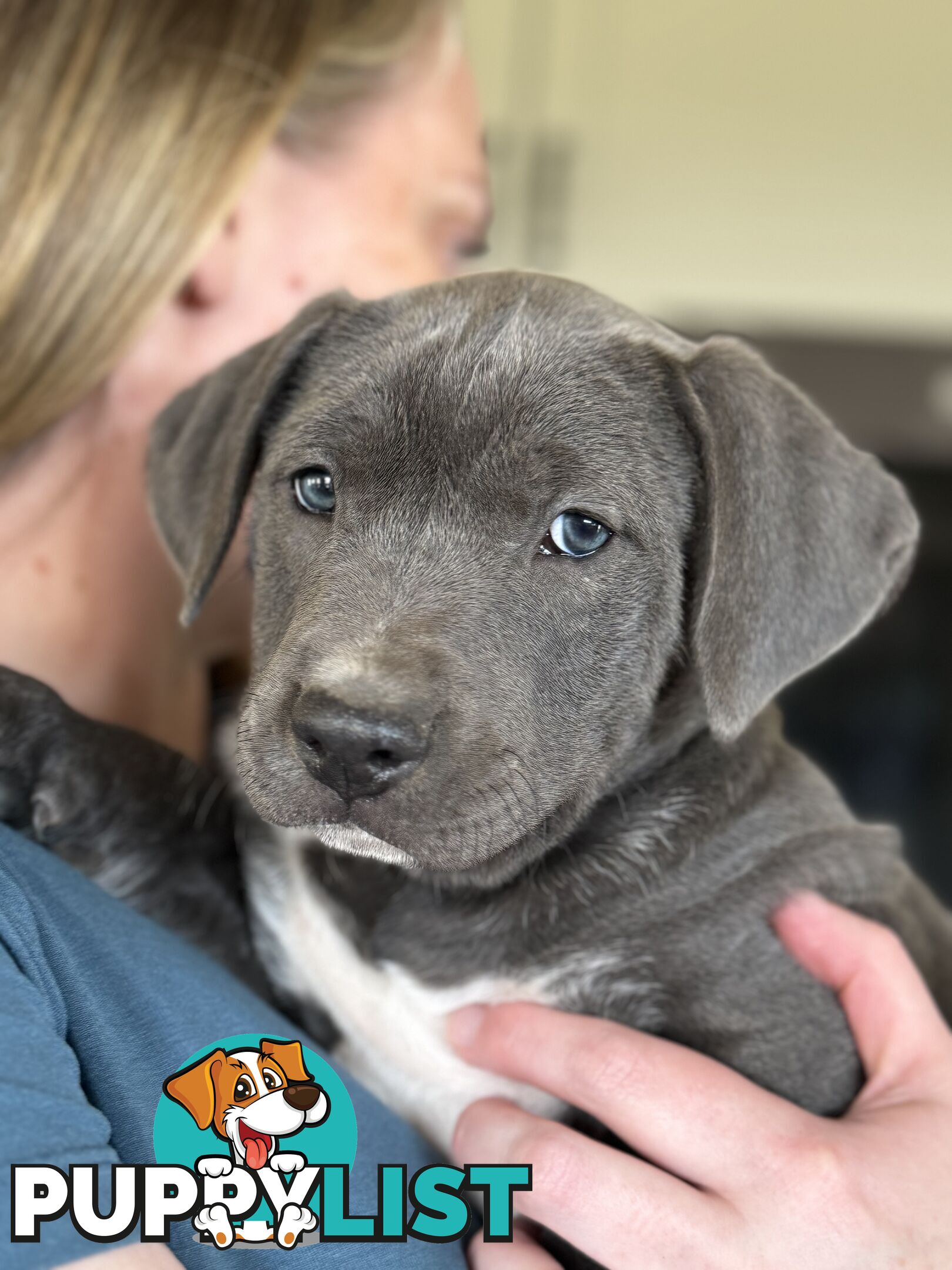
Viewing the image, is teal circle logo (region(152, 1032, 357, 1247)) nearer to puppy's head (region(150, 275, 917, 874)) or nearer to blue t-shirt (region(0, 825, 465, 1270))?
blue t-shirt (region(0, 825, 465, 1270))

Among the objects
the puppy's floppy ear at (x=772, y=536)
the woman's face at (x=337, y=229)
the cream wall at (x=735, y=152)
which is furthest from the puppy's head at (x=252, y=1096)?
the cream wall at (x=735, y=152)

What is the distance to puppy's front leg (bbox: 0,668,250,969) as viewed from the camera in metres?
1.88

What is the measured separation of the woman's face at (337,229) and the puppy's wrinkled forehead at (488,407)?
647 mm

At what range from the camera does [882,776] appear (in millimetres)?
5863

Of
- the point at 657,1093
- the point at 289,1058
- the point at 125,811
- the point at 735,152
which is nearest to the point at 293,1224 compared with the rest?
the point at 289,1058

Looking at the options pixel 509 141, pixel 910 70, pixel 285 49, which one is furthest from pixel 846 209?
pixel 285 49

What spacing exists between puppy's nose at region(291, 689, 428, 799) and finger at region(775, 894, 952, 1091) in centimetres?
70

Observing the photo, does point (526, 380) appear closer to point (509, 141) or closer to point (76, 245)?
point (76, 245)

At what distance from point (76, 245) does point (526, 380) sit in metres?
0.86

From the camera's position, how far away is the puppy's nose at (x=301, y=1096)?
4.89 feet

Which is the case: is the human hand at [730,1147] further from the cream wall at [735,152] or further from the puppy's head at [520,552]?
the cream wall at [735,152]

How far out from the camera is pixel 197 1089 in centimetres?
142

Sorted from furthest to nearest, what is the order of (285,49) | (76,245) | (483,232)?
(483,232) → (285,49) → (76,245)

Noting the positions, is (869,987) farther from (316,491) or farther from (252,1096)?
(316,491)
